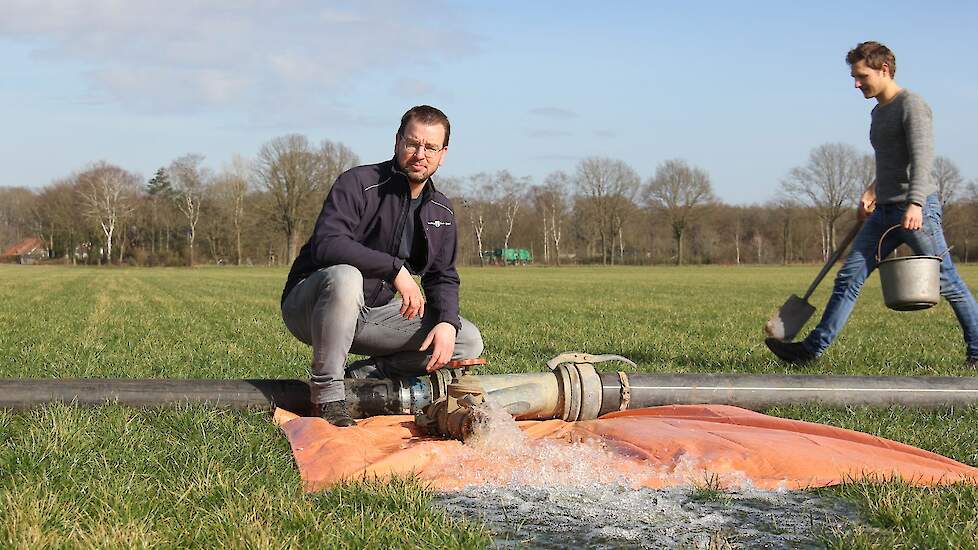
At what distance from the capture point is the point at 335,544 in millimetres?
2467

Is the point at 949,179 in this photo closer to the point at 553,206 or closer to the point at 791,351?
the point at 553,206

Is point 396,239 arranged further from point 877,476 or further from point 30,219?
point 30,219

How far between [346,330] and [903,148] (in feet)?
14.2

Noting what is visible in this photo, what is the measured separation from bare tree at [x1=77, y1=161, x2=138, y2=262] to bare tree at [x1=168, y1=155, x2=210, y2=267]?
15.4 ft

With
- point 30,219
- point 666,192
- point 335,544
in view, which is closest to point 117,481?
point 335,544

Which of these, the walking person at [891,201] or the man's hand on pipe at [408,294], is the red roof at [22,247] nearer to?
the walking person at [891,201]

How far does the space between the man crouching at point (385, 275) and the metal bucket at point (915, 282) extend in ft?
10.3

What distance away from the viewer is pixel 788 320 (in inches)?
259

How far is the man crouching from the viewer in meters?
4.29

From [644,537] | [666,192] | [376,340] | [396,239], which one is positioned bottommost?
[644,537]

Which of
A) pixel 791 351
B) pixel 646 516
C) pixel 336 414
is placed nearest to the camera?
pixel 646 516

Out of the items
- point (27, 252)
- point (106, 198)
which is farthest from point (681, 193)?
point (27, 252)

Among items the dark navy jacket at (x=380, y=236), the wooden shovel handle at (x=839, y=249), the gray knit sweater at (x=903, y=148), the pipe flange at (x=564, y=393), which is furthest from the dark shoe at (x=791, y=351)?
the dark navy jacket at (x=380, y=236)

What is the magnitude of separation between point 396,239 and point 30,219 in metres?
102
